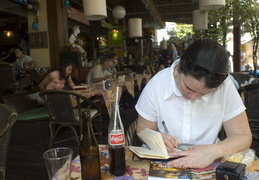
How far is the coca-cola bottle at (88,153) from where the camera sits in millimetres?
900

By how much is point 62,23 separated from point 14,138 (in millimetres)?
3566

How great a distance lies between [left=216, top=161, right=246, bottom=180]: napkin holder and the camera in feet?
2.55

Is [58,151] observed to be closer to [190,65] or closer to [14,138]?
[190,65]

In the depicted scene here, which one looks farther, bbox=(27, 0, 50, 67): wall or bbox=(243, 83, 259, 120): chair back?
bbox=(27, 0, 50, 67): wall

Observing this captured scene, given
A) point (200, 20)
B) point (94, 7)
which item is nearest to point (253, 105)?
point (94, 7)

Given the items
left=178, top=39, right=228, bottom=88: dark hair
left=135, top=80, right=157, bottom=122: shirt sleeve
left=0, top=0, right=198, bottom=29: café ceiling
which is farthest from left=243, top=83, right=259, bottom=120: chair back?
left=0, top=0, right=198, bottom=29: café ceiling

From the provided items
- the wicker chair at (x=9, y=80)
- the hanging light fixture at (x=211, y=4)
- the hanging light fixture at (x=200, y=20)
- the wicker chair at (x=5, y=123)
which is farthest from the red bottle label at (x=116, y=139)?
the hanging light fixture at (x=200, y=20)

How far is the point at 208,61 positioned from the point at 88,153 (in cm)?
63

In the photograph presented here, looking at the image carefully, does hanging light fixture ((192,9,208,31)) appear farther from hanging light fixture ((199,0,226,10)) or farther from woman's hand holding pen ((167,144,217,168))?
woman's hand holding pen ((167,144,217,168))

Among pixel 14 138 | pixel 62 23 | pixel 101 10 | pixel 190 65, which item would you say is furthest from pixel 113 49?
pixel 190 65

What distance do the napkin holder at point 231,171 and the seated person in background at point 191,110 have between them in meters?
0.24

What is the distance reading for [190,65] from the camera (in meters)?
1.06

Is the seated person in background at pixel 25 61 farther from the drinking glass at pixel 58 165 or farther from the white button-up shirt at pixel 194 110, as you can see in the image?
the drinking glass at pixel 58 165

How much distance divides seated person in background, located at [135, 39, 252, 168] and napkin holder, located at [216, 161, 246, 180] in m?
0.24
